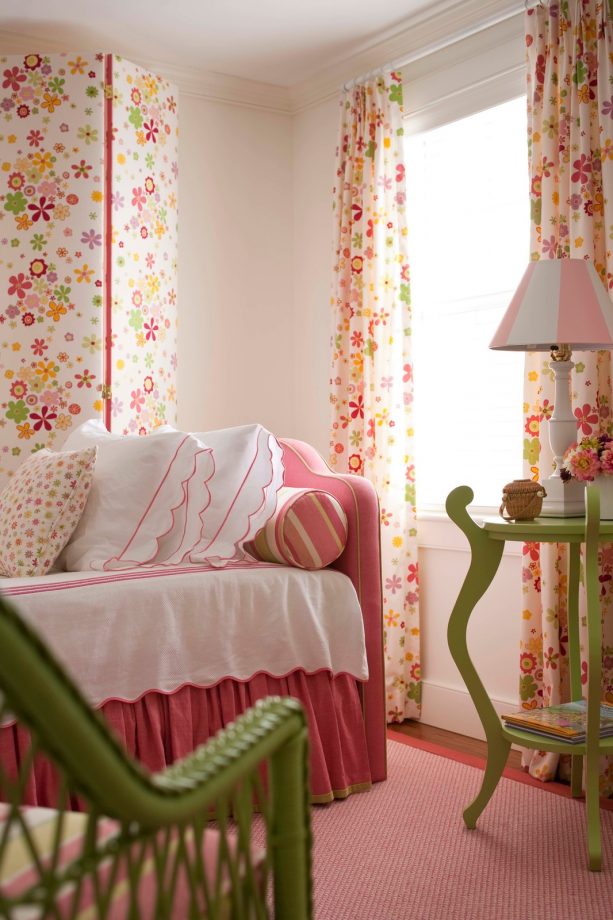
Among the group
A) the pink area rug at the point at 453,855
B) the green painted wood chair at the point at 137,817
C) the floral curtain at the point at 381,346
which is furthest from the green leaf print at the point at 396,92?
the green painted wood chair at the point at 137,817

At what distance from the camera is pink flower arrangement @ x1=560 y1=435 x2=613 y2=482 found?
242cm

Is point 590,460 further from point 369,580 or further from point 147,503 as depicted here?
point 147,503

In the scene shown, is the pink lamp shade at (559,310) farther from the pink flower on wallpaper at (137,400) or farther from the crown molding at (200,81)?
the crown molding at (200,81)

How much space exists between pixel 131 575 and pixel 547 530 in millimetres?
1059

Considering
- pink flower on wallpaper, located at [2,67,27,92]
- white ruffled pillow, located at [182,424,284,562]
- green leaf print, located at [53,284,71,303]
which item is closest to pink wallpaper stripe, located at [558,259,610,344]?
white ruffled pillow, located at [182,424,284,562]

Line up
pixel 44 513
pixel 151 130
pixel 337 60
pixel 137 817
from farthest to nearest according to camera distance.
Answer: pixel 337 60 < pixel 151 130 < pixel 44 513 < pixel 137 817

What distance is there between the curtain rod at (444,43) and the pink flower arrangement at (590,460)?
4.88 feet

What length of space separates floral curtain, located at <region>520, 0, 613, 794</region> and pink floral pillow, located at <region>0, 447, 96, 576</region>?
4.56ft

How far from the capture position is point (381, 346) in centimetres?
365

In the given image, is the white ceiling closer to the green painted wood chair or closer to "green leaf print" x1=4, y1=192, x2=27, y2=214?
"green leaf print" x1=4, y1=192, x2=27, y2=214

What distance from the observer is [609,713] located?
2389 millimetres

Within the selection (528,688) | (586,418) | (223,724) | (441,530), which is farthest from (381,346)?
(223,724)

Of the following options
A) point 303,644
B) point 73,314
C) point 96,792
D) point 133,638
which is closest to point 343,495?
point 303,644

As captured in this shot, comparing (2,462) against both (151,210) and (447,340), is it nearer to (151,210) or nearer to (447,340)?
(151,210)
